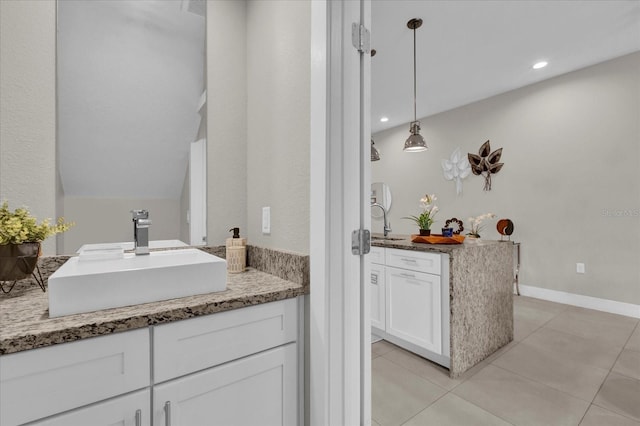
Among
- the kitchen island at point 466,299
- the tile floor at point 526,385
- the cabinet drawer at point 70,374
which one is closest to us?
the cabinet drawer at point 70,374

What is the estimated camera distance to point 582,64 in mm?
3350

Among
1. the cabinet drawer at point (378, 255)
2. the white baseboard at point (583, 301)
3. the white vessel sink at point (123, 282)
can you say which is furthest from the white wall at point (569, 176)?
the white vessel sink at point (123, 282)

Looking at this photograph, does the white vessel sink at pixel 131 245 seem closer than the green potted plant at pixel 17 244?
No

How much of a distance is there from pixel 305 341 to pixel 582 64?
431cm

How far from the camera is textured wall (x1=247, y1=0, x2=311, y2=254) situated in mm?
1097

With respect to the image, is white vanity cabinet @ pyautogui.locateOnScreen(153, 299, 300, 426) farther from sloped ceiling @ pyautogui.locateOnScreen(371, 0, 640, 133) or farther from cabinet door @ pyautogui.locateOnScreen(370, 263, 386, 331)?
sloped ceiling @ pyautogui.locateOnScreen(371, 0, 640, 133)

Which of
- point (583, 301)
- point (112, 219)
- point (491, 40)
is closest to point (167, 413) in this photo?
point (112, 219)

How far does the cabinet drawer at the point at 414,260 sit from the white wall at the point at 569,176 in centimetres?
260

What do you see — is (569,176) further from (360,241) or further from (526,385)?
(360,241)

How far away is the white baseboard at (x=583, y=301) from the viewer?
3.16m

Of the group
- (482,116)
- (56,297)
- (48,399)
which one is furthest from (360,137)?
(482,116)

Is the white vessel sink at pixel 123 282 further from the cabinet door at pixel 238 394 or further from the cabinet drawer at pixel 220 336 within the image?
the cabinet door at pixel 238 394

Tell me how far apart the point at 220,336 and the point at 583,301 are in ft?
13.9

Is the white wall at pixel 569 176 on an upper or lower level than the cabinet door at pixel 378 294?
upper
